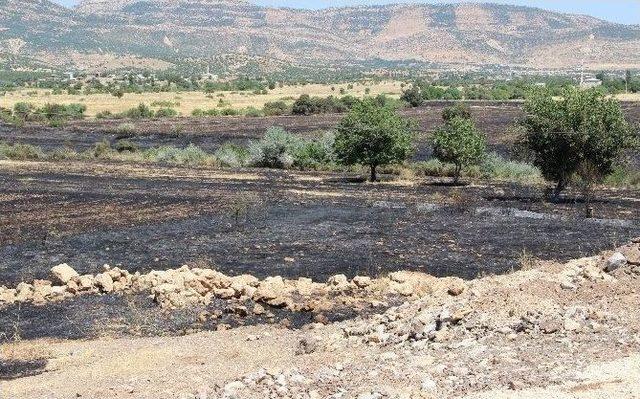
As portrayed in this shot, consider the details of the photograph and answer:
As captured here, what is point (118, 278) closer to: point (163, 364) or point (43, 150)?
point (163, 364)

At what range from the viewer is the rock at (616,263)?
14.6m

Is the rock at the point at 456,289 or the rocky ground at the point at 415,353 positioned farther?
the rock at the point at 456,289

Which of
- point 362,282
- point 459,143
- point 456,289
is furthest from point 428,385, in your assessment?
point 459,143

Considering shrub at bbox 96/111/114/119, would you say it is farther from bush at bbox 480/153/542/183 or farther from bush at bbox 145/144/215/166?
bush at bbox 480/153/542/183

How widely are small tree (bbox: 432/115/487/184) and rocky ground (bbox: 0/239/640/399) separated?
952 inches

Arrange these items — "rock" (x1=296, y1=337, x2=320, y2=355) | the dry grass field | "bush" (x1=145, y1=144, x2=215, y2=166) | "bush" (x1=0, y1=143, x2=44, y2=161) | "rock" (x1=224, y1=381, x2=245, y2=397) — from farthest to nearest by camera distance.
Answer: the dry grass field → "bush" (x1=0, y1=143, x2=44, y2=161) → "bush" (x1=145, y1=144, x2=215, y2=166) → "rock" (x1=296, y1=337, x2=320, y2=355) → "rock" (x1=224, y1=381, x2=245, y2=397)

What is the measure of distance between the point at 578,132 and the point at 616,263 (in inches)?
799

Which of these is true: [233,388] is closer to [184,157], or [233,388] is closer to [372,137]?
[372,137]

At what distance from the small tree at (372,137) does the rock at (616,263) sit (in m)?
28.0

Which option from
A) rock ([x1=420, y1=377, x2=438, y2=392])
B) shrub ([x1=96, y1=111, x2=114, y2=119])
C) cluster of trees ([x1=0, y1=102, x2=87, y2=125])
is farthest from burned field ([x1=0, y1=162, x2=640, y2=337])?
shrub ([x1=96, y1=111, x2=114, y2=119])

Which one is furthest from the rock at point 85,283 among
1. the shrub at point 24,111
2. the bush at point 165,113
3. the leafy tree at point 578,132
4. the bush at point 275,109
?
the bush at point 275,109

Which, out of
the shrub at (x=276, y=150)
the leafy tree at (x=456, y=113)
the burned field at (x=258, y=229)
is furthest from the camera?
the leafy tree at (x=456, y=113)

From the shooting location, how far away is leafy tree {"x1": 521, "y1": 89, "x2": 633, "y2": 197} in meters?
34.0

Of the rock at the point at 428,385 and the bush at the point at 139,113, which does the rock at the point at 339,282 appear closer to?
the rock at the point at 428,385
